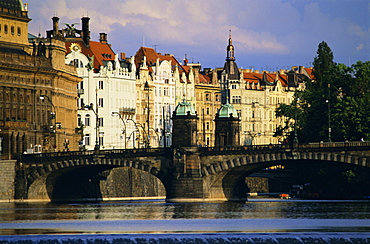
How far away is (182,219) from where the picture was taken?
14175 centimetres

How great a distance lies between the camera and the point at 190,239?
119m

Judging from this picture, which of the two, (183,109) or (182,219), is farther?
(183,109)

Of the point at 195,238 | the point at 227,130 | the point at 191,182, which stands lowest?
the point at 195,238

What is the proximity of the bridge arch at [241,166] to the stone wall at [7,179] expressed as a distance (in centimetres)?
2453

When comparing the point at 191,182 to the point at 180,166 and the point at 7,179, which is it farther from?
the point at 7,179

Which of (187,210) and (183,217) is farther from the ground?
(187,210)

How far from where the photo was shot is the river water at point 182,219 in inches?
4995

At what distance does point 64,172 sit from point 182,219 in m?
47.6

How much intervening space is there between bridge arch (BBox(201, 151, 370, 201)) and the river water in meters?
4.56

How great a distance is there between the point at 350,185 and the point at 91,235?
82.9 meters

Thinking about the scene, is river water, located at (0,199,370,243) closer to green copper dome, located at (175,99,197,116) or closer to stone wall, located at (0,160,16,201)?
stone wall, located at (0,160,16,201)

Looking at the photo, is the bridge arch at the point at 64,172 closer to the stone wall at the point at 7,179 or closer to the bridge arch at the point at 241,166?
the stone wall at the point at 7,179

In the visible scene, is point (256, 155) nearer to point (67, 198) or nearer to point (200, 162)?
point (200, 162)

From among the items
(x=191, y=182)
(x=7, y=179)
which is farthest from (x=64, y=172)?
(x=191, y=182)
